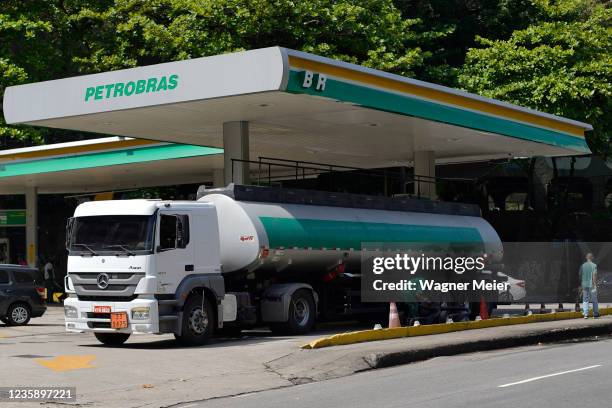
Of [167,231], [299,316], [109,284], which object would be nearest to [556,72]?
[299,316]

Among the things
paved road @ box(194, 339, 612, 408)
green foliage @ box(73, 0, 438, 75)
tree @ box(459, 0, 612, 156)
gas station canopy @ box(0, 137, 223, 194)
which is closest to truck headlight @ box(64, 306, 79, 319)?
paved road @ box(194, 339, 612, 408)

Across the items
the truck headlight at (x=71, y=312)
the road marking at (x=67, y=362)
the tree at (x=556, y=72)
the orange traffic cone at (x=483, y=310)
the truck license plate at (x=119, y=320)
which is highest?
the tree at (x=556, y=72)

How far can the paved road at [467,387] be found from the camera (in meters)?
12.2

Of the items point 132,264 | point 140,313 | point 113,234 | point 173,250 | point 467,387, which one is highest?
point 113,234

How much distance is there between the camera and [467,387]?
13.6 meters

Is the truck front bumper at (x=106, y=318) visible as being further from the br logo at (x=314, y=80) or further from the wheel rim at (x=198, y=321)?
the br logo at (x=314, y=80)

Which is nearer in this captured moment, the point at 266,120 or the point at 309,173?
the point at 266,120

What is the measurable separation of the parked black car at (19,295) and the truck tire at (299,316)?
781cm

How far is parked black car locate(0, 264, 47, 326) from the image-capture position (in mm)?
26761

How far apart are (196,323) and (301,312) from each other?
341 centimetres

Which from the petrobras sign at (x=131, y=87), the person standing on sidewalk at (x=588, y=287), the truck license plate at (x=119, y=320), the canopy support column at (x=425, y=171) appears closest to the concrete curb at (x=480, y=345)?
the person standing on sidewalk at (x=588, y=287)

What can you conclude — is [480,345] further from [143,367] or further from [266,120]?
[266,120]

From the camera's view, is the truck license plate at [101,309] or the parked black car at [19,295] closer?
the truck license plate at [101,309]

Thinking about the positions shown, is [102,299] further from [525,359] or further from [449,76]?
[449,76]
